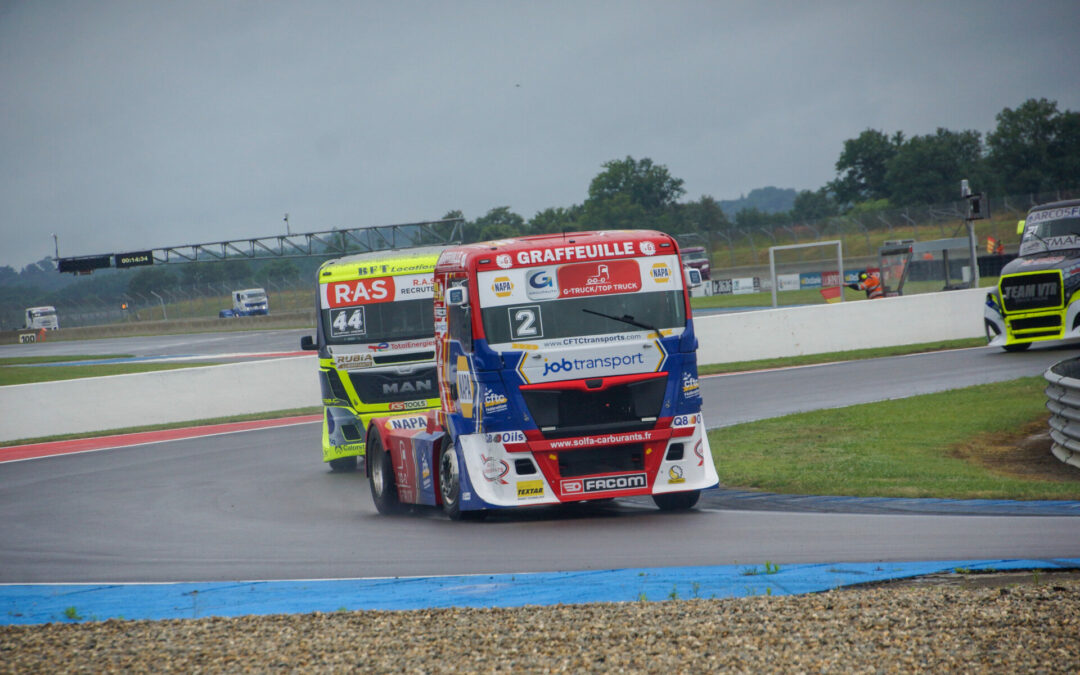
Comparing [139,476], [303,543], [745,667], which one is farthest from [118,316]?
[745,667]

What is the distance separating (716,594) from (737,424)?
9676 mm

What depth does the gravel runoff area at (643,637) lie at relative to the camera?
5.05m

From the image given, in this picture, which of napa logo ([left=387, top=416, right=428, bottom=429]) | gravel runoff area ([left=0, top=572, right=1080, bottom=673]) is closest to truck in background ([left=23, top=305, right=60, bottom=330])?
napa logo ([left=387, top=416, right=428, bottom=429])

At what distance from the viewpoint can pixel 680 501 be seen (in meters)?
10.2

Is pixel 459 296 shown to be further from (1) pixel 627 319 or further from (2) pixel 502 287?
(1) pixel 627 319

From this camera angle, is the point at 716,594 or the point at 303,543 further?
the point at 303,543

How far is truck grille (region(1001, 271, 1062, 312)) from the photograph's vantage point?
70.1 feet

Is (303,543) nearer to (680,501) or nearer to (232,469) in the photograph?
(680,501)

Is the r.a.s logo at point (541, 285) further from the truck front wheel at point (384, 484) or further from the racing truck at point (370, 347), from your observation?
the racing truck at point (370, 347)

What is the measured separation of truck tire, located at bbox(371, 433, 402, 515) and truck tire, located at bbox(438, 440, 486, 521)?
0.90 m

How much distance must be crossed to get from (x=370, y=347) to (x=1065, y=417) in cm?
798

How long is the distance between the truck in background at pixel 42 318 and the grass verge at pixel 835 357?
6994cm

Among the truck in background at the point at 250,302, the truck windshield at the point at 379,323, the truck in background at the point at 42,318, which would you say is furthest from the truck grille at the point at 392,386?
the truck in background at the point at 42,318

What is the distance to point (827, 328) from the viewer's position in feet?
90.6
